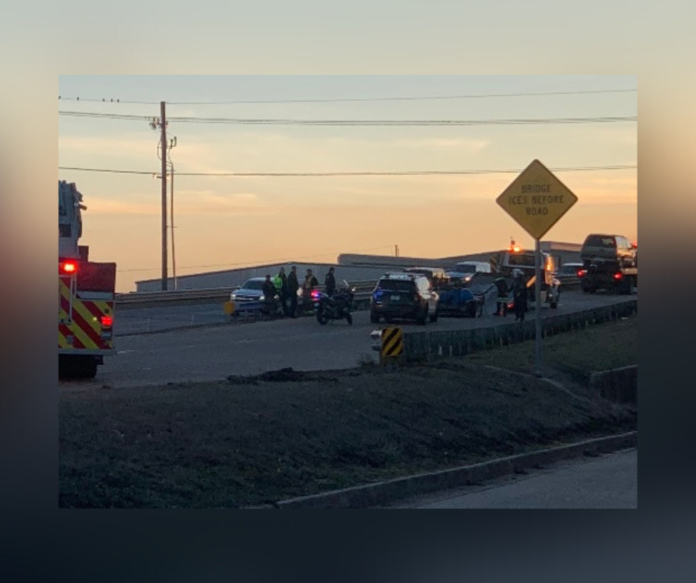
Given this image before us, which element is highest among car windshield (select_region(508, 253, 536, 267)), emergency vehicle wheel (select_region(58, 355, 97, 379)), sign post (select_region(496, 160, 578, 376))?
sign post (select_region(496, 160, 578, 376))

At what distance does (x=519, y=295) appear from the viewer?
68.5 feet

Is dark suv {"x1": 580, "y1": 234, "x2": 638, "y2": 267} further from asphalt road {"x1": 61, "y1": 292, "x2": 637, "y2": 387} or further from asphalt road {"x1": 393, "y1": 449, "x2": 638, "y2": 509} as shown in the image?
asphalt road {"x1": 393, "y1": 449, "x2": 638, "y2": 509}

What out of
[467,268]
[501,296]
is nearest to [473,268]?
[467,268]

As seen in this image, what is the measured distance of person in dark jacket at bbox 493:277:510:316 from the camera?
20.8 m

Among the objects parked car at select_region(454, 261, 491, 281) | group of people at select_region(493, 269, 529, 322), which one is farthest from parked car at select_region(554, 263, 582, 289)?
parked car at select_region(454, 261, 491, 281)

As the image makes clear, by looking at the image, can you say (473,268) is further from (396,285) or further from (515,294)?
(515,294)

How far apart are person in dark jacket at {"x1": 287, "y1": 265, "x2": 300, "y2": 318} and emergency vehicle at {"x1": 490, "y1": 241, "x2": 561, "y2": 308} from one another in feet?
8.93

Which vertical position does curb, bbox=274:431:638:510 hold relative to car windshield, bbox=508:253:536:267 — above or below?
below

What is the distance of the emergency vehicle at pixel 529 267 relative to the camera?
17000mm

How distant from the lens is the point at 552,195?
14.4m

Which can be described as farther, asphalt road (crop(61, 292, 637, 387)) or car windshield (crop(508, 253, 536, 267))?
asphalt road (crop(61, 292, 637, 387))
